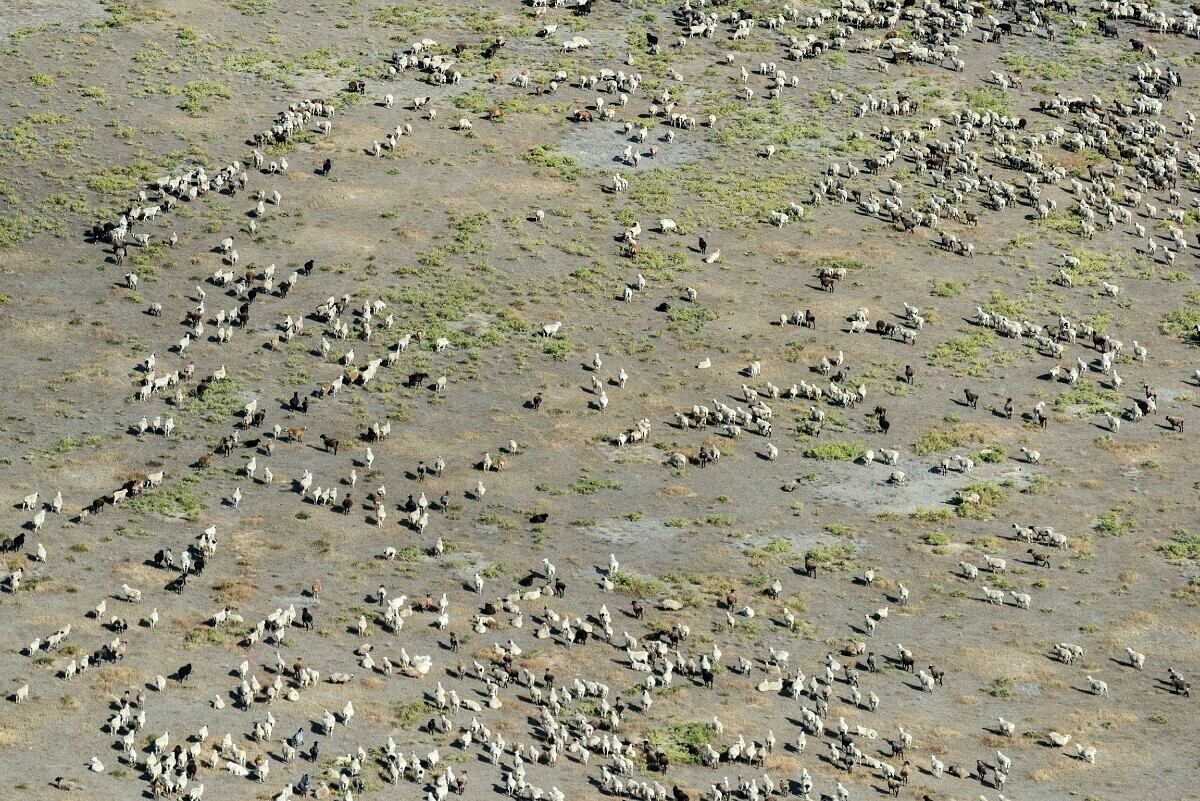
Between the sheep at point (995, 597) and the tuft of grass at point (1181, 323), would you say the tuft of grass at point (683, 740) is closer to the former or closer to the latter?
the sheep at point (995, 597)

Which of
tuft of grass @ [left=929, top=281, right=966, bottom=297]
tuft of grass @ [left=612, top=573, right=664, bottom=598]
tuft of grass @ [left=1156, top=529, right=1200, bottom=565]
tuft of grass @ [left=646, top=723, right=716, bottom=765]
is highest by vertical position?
tuft of grass @ [left=929, top=281, right=966, bottom=297]

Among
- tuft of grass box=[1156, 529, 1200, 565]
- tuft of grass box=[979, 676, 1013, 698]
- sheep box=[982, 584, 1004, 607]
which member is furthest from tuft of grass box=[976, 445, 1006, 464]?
tuft of grass box=[979, 676, 1013, 698]

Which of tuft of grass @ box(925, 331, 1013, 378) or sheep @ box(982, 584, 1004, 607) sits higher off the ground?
tuft of grass @ box(925, 331, 1013, 378)

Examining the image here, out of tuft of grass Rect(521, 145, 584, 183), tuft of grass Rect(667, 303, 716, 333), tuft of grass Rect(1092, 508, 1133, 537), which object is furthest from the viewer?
tuft of grass Rect(521, 145, 584, 183)

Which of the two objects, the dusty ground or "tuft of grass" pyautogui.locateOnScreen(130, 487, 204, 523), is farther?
"tuft of grass" pyautogui.locateOnScreen(130, 487, 204, 523)

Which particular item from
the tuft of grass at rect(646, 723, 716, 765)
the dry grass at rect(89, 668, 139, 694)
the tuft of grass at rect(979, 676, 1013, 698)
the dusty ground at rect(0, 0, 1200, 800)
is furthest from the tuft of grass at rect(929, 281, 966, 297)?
the dry grass at rect(89, 668, 139, 694)

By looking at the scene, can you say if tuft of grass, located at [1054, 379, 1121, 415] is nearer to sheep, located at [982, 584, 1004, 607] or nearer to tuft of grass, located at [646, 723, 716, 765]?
sheep, located at [982, 584, 1004, 607]

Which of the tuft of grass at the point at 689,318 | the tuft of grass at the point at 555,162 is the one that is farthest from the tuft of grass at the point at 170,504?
the tuft of grass at the point at 555,162

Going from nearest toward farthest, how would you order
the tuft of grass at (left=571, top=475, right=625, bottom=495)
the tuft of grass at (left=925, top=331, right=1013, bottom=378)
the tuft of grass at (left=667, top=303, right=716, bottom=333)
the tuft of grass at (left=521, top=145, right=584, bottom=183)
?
the tuft of grass at (left=571, top=475, right=625, bottom=495) < the tuft of grass at (left=925, top=331, right=1013, bottom=378) < the tuft of grass at (left=667, top=303, right=716, bottom=333) < the tuft of grass at (left=521, top=145, right=584, bottom=183)

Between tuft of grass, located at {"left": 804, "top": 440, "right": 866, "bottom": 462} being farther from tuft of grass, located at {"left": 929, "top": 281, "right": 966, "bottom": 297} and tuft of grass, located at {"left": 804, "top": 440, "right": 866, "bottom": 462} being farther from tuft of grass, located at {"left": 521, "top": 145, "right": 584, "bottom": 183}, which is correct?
tuft of grass, located at {"left": 521, "top": 145, "right": 584, "bottom": 183}

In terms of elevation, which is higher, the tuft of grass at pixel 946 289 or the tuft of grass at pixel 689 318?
the tuft of grass at pixel 946 289

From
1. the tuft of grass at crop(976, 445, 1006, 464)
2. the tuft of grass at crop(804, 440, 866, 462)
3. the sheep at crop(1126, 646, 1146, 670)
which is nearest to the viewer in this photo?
the sheep at crop(1126, 646, 1146, 670)
